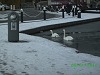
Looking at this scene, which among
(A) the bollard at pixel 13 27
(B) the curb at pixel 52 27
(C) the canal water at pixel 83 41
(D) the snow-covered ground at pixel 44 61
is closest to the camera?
(D) the snow-covered ground at pixel 44 61

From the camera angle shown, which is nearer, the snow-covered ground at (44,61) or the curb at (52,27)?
the snow-covered ground at (44,61)

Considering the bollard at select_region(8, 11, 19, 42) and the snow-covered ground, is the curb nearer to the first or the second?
the bollard at select_region(8, 11, 19, 42)

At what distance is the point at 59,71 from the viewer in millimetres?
7379

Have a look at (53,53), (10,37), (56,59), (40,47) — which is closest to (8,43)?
(10,37)

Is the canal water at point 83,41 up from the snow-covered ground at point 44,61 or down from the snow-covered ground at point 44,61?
down

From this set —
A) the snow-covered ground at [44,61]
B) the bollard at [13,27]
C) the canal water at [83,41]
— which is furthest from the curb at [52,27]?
the snow-covered ground at [44,61]

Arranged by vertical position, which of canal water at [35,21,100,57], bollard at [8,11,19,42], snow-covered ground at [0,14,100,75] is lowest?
canal water at [35,21,100,57]

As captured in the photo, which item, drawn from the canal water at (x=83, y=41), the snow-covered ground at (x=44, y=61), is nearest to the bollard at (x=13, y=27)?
the snow-covered ground at (x=44, y=61)

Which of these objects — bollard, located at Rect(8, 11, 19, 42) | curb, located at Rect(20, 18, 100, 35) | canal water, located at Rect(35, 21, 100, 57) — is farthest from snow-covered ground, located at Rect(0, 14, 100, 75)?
curb, located at Rect(20, 18, 100, 35)

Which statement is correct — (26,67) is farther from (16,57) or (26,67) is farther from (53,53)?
(53,53)

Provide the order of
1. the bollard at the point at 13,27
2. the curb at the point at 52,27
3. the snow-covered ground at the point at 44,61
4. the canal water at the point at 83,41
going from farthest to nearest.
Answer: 1. the curb at the point at 52,27
2. the bollard at the point at 13,27
3. the canal water at the point at 83,41
4. the snow-covered ground at the point at 44,61

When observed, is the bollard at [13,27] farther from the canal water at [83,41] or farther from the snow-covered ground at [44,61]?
the canal water at [83,41]

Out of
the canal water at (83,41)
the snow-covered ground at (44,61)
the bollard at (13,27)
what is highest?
the bollard at (13,27)

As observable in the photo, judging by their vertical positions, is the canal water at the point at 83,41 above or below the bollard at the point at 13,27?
below
